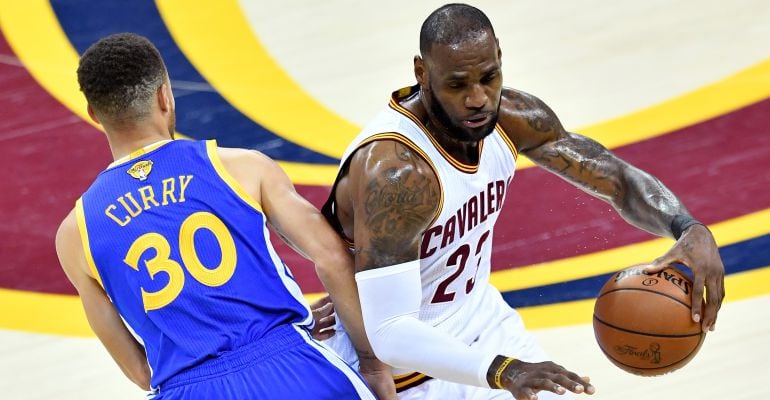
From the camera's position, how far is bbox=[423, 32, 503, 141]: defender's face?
394cm

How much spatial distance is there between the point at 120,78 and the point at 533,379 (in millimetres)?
1591

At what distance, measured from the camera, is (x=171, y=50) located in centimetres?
810

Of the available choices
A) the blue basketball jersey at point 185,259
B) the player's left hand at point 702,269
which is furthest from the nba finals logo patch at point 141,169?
the player's left hand at point 702,269

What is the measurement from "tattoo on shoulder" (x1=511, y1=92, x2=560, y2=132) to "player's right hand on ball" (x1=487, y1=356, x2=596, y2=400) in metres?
1.24

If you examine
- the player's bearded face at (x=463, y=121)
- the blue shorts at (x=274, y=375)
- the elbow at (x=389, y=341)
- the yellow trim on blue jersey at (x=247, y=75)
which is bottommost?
the yellow trim on blue jersey at (x=247, y=75)

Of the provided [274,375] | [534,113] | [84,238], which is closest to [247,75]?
[534,113]

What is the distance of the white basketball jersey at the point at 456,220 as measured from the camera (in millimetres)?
4188

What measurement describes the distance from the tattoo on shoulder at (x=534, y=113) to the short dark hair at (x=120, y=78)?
4.87 ft

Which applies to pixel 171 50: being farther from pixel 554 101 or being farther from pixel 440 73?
pixel 440 73

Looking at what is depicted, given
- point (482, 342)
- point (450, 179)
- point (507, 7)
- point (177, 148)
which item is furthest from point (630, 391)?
point (507, 7)

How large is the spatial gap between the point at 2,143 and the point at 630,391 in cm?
427

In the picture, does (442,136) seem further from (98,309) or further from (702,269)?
(98,309)

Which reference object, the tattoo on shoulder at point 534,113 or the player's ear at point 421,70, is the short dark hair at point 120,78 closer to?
the player's ear at point 421,70

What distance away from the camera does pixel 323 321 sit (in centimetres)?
457
